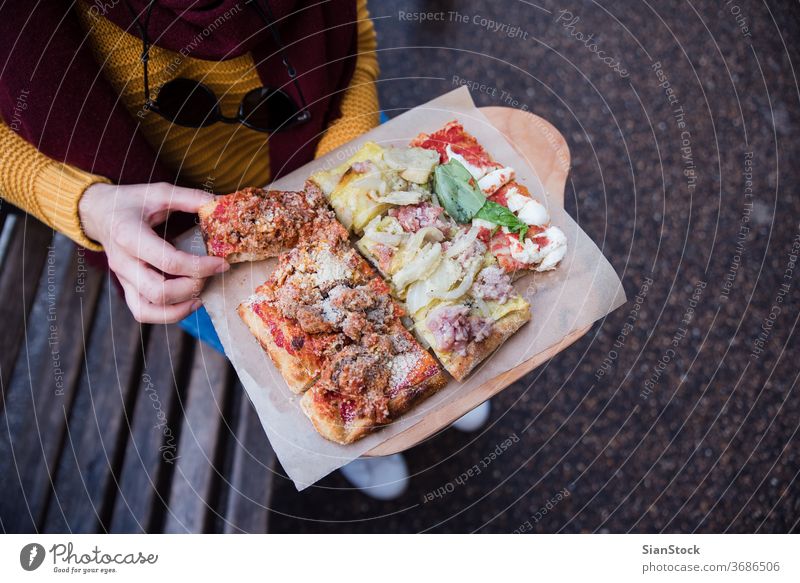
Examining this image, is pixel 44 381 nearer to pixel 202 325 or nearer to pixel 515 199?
pixel 202 325

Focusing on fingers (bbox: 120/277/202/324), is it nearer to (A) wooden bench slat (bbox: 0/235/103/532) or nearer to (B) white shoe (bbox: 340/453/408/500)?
(A) wooden bench slat (bbox: 0/235/103/532)

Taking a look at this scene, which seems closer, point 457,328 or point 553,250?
point 457,328

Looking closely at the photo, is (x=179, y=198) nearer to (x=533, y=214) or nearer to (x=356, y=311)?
(x=356, y=311)

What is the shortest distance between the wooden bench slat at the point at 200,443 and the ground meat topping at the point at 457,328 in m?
1.15

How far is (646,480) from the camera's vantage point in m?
2.58

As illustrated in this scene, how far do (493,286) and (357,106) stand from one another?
0.81 m

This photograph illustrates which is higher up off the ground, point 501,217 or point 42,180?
point 42,180

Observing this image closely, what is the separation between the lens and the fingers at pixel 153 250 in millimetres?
1713

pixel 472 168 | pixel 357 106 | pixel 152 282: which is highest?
pixel 357 106

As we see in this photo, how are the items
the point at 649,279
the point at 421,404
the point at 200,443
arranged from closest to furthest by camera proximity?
the point at 421,404, the point at 200,443, the point at 649,279

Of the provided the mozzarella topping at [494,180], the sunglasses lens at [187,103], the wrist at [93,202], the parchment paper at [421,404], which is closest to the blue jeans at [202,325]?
the parchment paper at [421,404]

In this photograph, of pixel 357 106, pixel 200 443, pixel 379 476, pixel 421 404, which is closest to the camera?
A: pixel 421 404

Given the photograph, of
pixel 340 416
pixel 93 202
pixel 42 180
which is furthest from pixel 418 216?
pixel 42 180

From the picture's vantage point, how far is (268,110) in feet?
6.23
